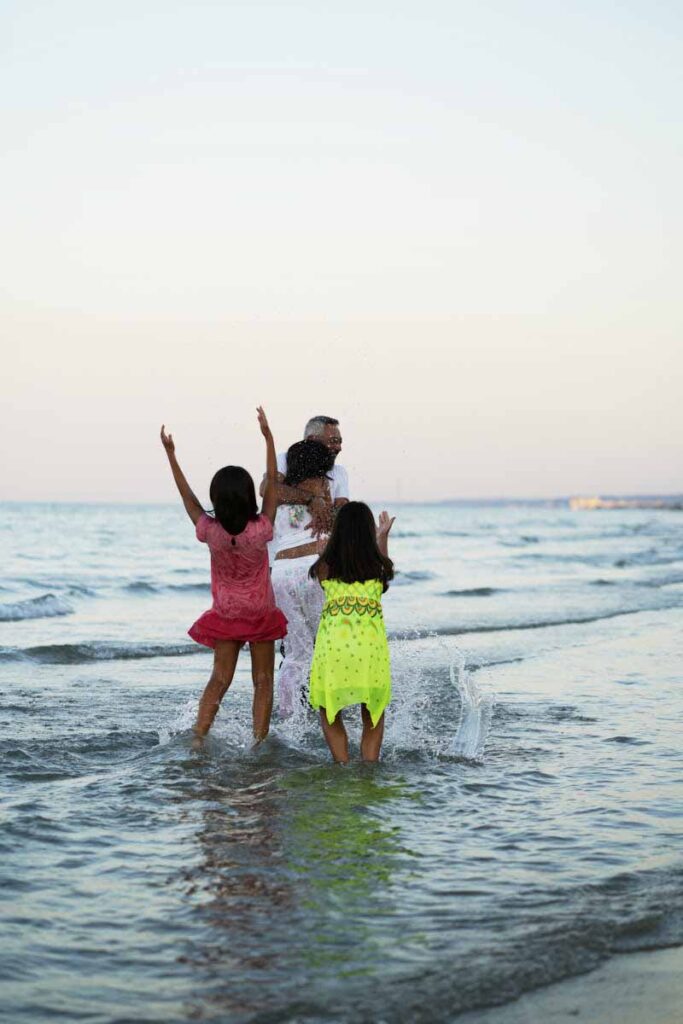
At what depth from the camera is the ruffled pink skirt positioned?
676 centimetres

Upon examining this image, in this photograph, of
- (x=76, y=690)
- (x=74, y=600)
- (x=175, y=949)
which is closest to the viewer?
(x=175, y=949)

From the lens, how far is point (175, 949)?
3.76 metres

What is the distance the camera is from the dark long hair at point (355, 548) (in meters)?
6.27

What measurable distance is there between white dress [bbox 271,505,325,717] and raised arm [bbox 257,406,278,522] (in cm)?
72

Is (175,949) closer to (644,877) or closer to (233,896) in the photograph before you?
(233,896)

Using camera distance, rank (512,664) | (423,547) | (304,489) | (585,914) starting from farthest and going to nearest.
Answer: (423,547) → (512,664) → (304,489) → (585,914)

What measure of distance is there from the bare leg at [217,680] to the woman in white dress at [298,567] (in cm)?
87

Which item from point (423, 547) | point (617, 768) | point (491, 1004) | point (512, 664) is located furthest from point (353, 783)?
point (423, 547)

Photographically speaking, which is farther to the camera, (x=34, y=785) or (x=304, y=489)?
(x=304, y=489)

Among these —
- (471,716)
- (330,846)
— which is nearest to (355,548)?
(330,846)

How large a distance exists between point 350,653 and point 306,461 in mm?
1590

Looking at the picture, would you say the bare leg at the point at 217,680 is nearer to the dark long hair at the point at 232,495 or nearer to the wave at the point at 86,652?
the dark long hair at the point at 232,495

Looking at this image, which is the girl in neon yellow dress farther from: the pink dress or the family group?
the pink dress

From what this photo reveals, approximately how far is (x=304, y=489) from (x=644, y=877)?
3658 mm
